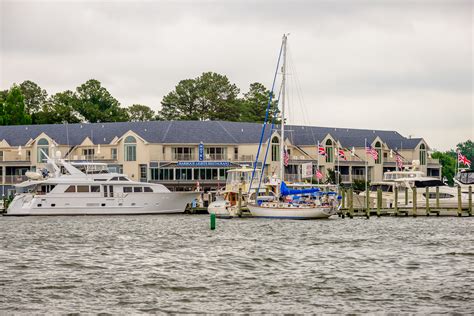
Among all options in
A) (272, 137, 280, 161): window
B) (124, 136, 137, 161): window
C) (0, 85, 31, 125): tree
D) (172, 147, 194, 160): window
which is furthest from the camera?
(0, 85, 31, 125): tree

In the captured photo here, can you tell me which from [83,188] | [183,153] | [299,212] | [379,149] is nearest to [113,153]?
[183,153]

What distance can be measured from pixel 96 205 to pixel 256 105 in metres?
71.1

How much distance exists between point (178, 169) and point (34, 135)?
2286 centimetres

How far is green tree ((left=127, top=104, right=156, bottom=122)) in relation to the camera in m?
161

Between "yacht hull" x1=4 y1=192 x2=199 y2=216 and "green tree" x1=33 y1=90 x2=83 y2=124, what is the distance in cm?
5778

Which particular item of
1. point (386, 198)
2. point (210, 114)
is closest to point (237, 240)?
Result: point (386, 198)

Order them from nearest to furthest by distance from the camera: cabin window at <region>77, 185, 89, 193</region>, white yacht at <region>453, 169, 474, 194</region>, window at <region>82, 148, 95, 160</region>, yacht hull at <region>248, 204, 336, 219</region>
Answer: yacht hull at <region>248, 204, 336, 219</region>, white yacht at <region>453, 169, 474, 194</region>, cabin window at <region>77, 185, 89, 193</region>, window at <region>82, 148, 95, 160</region>

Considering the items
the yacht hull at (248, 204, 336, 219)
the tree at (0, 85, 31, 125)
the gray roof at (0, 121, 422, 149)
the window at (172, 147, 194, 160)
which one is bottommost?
the yacht hull at (248, 204, 336, 219)

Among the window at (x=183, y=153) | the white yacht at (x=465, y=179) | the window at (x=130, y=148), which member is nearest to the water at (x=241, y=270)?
the white yacht at (x=465, y=179)

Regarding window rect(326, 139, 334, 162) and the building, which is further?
window rect(326, 139, 334, 162)

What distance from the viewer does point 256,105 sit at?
6216 inches

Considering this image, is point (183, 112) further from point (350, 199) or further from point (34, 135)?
point (350, 199)

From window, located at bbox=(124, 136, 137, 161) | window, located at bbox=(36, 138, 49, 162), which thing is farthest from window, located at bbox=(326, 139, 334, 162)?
window, located at bbox=(36, 138, 49, 162)

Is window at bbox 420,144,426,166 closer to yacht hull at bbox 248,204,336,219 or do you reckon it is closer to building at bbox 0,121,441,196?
building at bbox 0,121,441,196
